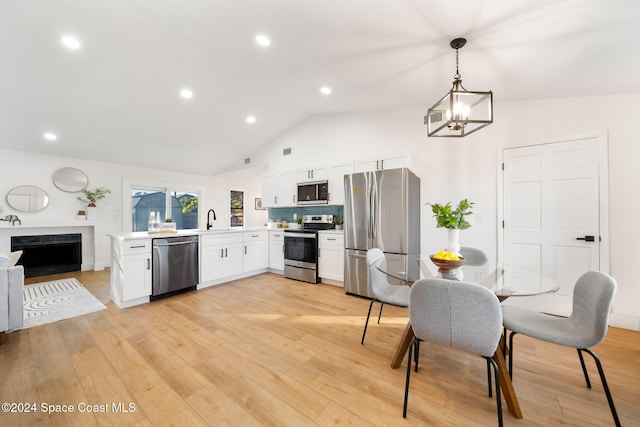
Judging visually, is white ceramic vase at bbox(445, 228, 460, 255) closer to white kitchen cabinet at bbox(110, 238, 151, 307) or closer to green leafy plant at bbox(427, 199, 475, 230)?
green leafy plant at bbox(427, 199, 475, 230)

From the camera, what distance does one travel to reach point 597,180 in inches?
103

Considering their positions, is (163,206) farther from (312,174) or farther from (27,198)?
(312,174)

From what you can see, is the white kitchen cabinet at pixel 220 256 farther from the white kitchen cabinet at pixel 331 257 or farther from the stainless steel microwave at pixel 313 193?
the white kitchen cabinet at pixel 331 257

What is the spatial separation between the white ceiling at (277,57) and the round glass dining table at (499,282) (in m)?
1.86

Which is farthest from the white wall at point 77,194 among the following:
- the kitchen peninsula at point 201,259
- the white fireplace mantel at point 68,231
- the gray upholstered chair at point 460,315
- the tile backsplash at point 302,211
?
the gray upholstered chair at point 460,315

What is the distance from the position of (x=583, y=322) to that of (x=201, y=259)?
4180mm

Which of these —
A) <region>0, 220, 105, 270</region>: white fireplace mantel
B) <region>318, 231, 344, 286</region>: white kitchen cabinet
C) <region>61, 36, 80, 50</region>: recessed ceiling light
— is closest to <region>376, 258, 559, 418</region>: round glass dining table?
<region>318, 231, 344, 286</region>: white kitchen cabinet

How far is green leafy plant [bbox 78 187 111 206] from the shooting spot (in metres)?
4.89

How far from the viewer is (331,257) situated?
4.03 m

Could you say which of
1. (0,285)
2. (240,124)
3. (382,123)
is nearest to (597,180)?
(382,123)

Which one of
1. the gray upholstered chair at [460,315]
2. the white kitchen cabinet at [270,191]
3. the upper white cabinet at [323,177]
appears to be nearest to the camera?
the gray upholstered chair at [460,315]

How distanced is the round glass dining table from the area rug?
11.7 feet

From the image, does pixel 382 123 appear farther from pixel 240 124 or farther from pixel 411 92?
pixel 240 124

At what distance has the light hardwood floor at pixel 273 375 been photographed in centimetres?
145
